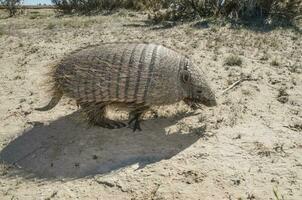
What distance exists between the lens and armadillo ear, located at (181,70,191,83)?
5.98 m

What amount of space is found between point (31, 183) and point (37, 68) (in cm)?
400

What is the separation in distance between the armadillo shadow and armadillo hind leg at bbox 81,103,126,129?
76 mm

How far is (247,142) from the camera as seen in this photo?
585 cm

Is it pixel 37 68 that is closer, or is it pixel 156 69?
pixel 156 69

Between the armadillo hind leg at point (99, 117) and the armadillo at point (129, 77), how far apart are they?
1 centimetres

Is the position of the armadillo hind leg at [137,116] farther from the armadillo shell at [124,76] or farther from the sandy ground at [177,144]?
the armadillo shell at [124,76]

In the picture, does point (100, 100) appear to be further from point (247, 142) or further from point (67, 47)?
point (67, 47)

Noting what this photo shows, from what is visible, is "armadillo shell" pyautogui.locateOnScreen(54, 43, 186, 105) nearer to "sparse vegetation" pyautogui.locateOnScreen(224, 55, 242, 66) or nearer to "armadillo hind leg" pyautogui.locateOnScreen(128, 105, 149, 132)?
"armadillo hind leg" pyautogui.locateOnScreen(128, 105, 149, 132)

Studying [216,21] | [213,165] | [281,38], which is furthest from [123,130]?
[216,21]

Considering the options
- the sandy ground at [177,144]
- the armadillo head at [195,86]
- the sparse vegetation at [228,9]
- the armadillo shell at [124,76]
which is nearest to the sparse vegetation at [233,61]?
the sandy ground at [177,144]

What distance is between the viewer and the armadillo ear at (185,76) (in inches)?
236

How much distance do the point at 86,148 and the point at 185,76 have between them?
146 centimetres

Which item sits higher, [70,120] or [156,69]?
[156,69]

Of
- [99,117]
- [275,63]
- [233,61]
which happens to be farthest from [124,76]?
[275,63]
